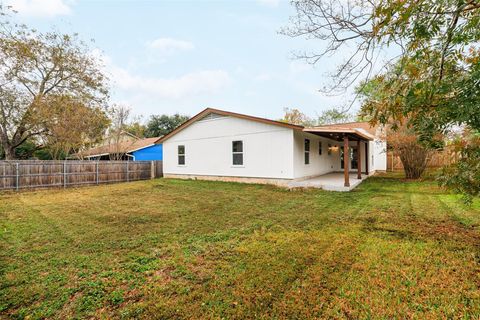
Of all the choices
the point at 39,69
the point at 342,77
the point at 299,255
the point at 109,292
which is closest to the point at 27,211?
the point at 109,292

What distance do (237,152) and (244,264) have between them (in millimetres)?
8963

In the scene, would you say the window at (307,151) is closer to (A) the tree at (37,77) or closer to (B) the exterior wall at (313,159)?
(B) the exterior wall at (313,159)

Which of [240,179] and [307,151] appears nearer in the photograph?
[240,179]

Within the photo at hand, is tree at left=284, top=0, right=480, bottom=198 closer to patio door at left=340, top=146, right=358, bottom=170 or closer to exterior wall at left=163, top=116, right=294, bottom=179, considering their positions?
exterior wall at left=163, top=116, right=294, bottom=179

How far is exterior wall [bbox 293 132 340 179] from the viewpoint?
34.8 ft

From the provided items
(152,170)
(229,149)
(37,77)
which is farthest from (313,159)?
(37,77)

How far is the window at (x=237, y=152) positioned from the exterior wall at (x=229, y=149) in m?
0.20

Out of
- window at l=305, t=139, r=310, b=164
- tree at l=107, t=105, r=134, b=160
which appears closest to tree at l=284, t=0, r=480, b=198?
window at l=305, t=139, r=310, b=164

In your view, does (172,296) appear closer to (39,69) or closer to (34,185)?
(34,185)

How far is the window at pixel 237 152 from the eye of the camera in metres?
11.8

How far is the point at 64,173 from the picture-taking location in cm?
1210

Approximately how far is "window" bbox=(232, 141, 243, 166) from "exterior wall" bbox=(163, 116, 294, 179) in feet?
0.65

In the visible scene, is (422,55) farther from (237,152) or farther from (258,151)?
(237,152)

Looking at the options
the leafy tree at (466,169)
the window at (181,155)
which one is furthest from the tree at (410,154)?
the window at (181,155)
